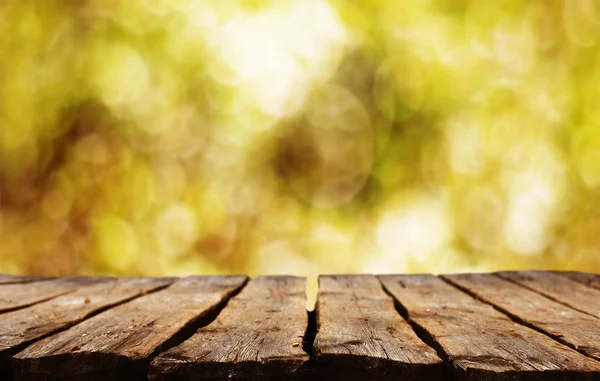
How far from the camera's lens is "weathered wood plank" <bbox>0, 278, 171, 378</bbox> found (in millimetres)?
876

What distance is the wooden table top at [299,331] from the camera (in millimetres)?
758

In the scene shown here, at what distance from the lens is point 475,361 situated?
0.76 m

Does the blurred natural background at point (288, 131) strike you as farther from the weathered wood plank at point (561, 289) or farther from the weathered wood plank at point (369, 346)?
the weathered wood plank at point (369, 346)

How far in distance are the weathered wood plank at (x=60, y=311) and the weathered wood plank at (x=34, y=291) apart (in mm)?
35

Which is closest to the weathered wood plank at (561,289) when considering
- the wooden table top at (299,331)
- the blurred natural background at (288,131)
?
the wooden table top at (299,331)

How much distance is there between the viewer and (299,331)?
3.09 ft

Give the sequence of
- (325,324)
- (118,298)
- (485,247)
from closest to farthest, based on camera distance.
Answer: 1. (325,324)
2. (118,298)
3. (485,247)

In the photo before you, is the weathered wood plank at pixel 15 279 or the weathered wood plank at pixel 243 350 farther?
the weathered wood plank at pixel 15 279

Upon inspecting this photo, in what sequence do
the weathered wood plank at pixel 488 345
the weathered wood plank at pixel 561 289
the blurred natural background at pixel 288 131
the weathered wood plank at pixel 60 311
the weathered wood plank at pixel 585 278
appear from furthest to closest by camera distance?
the blurred natural background at pixel 288 131 < the weathered wood plank at pixel 585 278 < the weathered wood plank at pixel 561 289 < the weathered wood plank at pixel 60 311 < the weathered wood plank at pixel 488 345

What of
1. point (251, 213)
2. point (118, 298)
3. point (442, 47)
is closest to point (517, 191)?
point (442, 47)

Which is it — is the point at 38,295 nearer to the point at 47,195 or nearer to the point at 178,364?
the point at 178,364

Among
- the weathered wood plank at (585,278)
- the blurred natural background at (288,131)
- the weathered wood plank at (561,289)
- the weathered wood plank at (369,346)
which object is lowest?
the weathered wood plank at (369,346)

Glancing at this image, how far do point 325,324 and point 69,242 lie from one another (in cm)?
274

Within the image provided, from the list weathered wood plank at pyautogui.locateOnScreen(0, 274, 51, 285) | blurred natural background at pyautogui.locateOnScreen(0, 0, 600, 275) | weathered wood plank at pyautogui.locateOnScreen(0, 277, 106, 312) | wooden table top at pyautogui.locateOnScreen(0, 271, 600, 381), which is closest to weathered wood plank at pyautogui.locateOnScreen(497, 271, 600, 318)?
wooden table top at pyautogui.locateOnScreen(0, 271, 600, 381)
